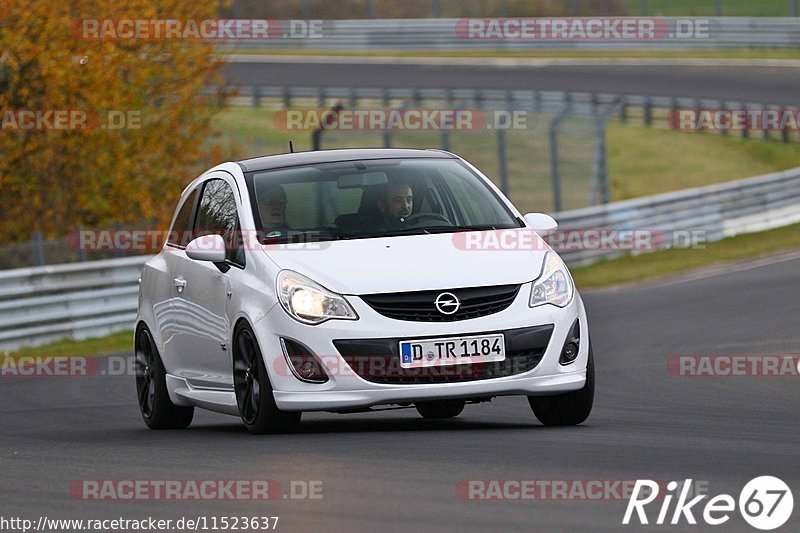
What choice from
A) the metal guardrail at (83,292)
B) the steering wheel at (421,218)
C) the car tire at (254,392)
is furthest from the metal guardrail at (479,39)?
the car tire at (254,392)

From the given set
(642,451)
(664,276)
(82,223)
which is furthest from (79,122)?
(642,451)

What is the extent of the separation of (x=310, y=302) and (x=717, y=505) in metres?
3.05

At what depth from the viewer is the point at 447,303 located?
8836 millimetres

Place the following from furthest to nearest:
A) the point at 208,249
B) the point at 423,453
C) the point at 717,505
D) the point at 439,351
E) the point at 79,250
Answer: the point at 79,250 < the point at 208,249 < the point at 439,351 < the point at 423,453 < the point at 717,505

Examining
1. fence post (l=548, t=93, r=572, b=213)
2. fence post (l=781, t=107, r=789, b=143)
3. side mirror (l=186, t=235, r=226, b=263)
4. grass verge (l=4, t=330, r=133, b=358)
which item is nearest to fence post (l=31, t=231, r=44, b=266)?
grass verge (l=4, t=330, r=133, b=358)

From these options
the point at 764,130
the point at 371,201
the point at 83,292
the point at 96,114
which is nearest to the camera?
the point at 371,201

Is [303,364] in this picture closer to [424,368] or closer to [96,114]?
[424,368]

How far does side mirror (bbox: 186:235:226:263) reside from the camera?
31.6ft

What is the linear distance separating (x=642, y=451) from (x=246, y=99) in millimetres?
40504

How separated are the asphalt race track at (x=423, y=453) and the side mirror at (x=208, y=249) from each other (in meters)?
1.02

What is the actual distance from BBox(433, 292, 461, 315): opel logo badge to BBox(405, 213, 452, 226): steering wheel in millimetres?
999

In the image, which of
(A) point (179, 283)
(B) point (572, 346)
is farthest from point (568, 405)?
(A) point (179, 283)

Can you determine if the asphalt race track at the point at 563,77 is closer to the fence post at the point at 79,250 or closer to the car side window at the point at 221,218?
the fence post at the point at 79,250

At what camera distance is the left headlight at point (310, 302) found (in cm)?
888
